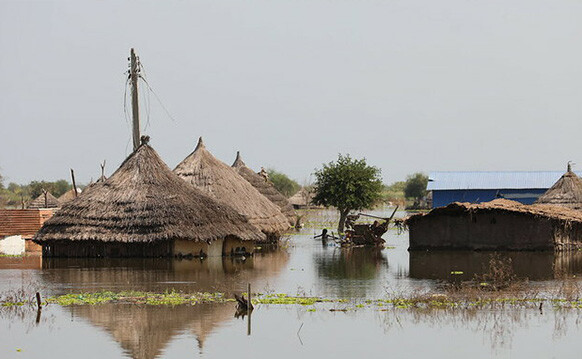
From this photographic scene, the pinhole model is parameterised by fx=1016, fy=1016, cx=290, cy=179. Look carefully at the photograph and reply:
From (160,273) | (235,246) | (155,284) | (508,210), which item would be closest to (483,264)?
(508,210)

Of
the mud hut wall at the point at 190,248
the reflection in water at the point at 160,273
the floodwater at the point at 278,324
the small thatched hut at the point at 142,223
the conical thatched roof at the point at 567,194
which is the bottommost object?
the floodwater at the point at 278,324

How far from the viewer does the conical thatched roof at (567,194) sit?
44.4 m

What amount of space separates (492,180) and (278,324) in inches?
2172

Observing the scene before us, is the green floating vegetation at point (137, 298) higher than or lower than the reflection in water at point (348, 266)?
lower

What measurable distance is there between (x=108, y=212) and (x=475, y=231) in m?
12.9

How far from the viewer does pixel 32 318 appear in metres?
18.2

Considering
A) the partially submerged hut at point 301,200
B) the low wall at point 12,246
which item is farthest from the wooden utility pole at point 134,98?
the partially submerged hut at point 301,200

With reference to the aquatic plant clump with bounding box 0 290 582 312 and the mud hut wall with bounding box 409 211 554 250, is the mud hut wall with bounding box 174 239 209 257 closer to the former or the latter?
the mud hut wall with bounding box 409 211 554 250

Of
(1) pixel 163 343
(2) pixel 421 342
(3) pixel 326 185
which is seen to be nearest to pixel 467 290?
(2) pixel 421 342

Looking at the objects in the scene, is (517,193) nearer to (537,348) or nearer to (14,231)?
(14,231)

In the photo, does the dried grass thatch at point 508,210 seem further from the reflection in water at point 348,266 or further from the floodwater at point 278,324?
the floodwater at point 278,324

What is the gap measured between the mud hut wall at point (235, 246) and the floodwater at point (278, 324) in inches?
226

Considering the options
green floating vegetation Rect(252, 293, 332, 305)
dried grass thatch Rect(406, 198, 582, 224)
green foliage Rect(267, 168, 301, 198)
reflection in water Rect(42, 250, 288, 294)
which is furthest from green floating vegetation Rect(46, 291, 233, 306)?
green foliage Rect(267, 168, 301, 198)

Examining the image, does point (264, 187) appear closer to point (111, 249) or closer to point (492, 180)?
point (111, 249)
